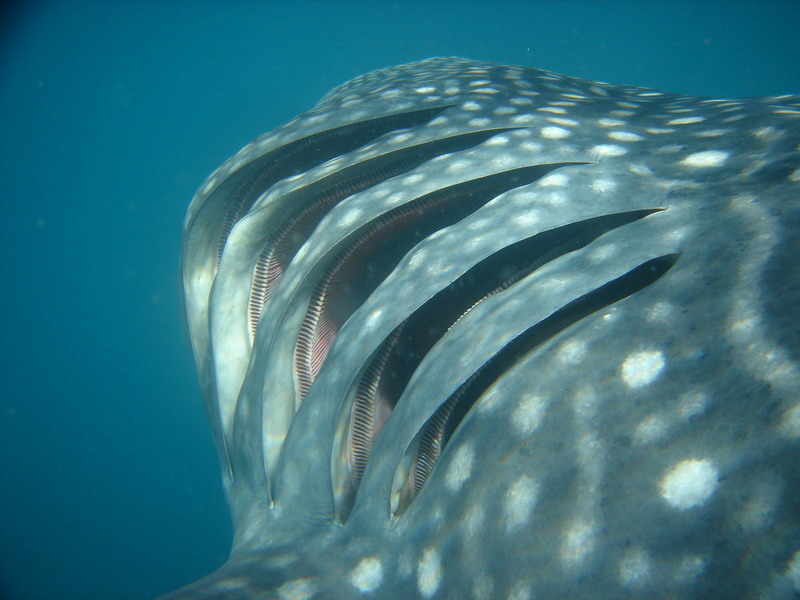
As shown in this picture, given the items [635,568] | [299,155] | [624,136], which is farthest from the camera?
[299,155]

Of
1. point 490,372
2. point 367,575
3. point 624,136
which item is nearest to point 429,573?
point 367,575

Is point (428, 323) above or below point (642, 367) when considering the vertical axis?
below

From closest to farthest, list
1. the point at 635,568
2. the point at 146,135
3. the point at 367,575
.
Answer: the point at 635,568 < the point at 367,575 < the point at 146,135

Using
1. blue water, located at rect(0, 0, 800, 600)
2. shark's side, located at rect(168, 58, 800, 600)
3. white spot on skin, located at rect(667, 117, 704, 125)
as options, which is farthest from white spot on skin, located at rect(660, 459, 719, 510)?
blue water, located at rect(0, 0, 800, 600)

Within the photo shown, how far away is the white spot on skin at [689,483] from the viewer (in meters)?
0.88

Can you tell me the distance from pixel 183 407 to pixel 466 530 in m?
44.9

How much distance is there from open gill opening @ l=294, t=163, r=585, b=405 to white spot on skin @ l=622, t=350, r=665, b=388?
1066 millimetres

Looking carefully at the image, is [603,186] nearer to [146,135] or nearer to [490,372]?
[490,372]

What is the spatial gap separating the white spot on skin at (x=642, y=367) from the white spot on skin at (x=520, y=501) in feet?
1.11

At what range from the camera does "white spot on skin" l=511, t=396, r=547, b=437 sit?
1.16 m

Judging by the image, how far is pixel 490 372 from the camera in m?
1.50

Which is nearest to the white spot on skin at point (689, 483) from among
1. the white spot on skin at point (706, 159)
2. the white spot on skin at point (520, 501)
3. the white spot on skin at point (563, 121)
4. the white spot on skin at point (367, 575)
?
the white spot on skin at point (520, 501)

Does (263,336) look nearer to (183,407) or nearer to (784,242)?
(784,242)

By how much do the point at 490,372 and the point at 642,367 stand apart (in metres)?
0.50
